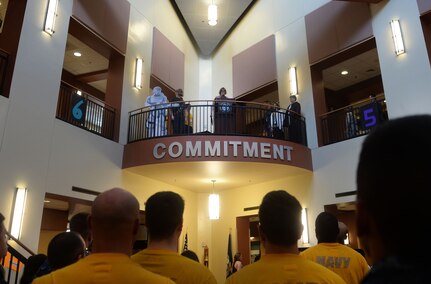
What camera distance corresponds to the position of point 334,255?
9.63 ft

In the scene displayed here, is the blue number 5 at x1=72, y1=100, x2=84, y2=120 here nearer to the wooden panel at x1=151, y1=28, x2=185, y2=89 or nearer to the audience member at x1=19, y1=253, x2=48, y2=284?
the wooden panel at x1=151, y1=28, x2=185, y2=89

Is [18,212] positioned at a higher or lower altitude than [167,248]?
higher

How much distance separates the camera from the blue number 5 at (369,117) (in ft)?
32.0

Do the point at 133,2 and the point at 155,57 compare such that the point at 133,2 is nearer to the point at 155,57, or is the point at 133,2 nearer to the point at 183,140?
the point at 155,57

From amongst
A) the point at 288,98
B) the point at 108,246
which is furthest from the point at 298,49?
the point at 108,246

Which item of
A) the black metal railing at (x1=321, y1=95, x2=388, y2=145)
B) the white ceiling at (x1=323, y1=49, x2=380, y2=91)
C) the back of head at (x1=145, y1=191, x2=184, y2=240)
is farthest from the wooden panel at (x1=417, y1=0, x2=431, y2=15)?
the back of head at (x1=145, y1=191, x2=184, y2=240)

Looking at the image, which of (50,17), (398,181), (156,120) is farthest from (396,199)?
(156,120)

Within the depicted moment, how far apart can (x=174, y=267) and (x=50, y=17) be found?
8.02 meters

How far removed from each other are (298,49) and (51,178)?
8394 millimetres

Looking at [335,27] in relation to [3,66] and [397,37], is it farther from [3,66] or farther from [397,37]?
[3,66]

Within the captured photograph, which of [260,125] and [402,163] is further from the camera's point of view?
[260,125]

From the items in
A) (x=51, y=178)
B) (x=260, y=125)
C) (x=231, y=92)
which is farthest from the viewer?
(x=231, y=92)

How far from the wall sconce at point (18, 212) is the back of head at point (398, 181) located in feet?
24.3

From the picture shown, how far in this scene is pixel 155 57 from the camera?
12383 millimetres
